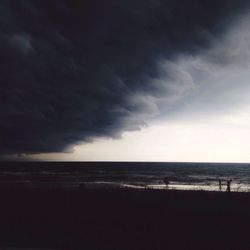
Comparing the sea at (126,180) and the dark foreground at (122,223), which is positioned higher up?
the sea at (126,180)

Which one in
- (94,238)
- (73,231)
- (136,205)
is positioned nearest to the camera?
(94,238)

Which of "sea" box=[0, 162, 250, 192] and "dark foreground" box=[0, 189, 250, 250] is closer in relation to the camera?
"dark foreground" box=[0, 189, 250, 250]

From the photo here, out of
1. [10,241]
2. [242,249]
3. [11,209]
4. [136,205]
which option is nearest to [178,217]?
[136,205]

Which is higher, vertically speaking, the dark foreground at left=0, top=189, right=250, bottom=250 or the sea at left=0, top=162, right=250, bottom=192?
the sea at left=0, top=162, right=250, bottom=192

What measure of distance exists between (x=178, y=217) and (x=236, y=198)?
8117 mm

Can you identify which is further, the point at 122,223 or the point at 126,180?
the point at 126,180

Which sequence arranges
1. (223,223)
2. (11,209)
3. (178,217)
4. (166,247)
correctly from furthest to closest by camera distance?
(11,209) → (178,217) → (223,223) → (166,247)

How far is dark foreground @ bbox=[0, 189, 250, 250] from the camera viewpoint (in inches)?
372

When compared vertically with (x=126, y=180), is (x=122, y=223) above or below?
below

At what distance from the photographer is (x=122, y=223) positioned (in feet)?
40.9

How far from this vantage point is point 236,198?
20.0 metres

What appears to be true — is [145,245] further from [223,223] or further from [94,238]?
[223,223]

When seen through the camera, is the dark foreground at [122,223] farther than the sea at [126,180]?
No

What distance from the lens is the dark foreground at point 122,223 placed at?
372 inches
